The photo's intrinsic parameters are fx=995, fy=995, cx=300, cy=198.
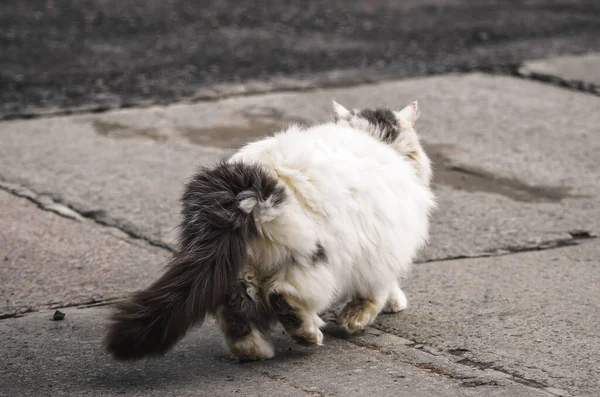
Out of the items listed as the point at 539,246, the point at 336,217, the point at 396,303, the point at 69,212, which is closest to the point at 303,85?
the point at 69,212

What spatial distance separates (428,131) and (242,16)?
3.62 meters

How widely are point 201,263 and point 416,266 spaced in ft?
5.26

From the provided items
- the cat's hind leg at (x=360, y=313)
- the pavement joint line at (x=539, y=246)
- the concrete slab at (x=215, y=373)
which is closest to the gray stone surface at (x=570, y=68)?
the pavement joint line at (x=539, y=246)

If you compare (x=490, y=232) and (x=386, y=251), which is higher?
(x=386, y=251)

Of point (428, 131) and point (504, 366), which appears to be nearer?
point (504, 366)

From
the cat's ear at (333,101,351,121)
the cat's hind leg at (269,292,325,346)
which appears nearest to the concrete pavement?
the cat's hind leg at (269,292,325,346)

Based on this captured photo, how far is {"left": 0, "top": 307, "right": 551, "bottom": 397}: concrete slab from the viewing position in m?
3.37

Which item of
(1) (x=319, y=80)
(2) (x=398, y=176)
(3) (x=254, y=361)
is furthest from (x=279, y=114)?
(3) (x=254, y=361)

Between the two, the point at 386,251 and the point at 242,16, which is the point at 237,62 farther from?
the point at 386,251

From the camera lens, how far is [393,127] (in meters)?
4.18

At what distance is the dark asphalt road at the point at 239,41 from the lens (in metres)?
7.80

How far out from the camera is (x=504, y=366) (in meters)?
3.59

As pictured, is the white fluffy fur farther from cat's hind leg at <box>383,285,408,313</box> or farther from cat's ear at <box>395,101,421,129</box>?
cat's ear at <box>395,101,421,129</box>

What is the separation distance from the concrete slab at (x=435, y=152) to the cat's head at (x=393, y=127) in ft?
2.54
